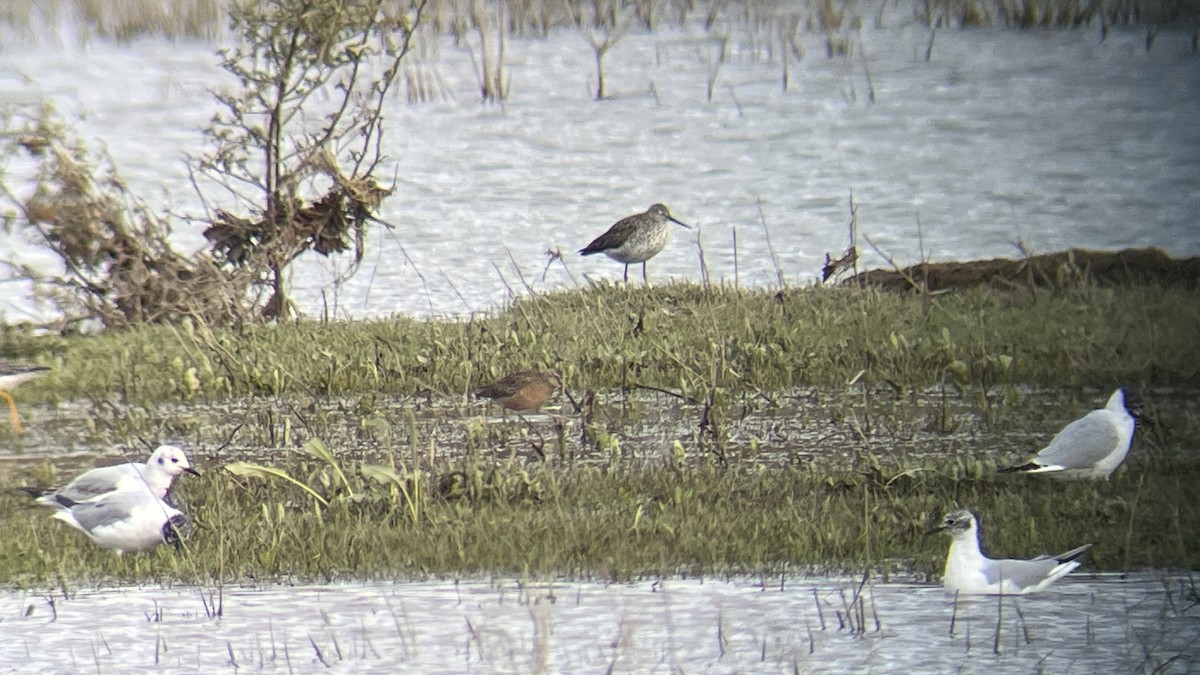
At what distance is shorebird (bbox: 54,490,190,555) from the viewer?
215 inches

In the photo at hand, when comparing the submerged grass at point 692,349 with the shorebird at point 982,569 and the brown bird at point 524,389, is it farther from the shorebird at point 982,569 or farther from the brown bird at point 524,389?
the shorebird at point 982,569

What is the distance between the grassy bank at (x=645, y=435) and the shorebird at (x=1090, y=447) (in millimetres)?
100

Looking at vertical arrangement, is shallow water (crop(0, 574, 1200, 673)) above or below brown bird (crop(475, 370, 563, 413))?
above

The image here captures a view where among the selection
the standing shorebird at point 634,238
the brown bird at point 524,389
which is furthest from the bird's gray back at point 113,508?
the standing shorebird at point 634,238

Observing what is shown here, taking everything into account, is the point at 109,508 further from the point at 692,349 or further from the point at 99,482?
the point at 692,349

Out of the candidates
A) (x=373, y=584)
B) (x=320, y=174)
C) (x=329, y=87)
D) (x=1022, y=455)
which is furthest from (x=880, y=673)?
(x=329, y=87)

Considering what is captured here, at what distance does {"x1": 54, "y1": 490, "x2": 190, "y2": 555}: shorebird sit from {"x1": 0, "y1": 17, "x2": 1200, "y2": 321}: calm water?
4.05 m

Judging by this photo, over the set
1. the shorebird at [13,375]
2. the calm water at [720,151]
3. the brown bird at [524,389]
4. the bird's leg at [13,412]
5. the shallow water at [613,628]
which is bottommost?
the bird's leg at [13,412]

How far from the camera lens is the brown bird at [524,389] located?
295 inches

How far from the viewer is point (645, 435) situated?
741cm

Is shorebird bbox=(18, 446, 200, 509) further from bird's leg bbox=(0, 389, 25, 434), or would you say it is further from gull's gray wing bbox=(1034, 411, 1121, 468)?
gull's gray wing bbox=(1034, 411, 1121, 468)

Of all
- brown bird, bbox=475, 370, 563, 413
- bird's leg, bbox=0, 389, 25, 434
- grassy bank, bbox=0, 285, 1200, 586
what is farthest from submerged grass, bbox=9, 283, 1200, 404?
brown bird, bbox=475, 370, 563, 413

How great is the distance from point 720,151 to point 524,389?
5.42 metres

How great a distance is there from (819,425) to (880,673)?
3.14 meters
